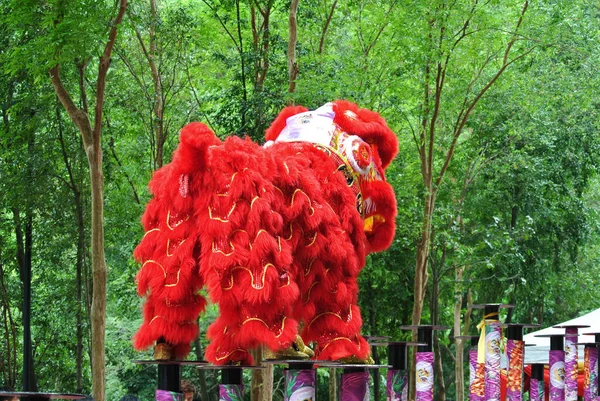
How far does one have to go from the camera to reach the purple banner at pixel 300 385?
5.39 m

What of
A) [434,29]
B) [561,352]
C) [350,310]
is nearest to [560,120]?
[434,29]

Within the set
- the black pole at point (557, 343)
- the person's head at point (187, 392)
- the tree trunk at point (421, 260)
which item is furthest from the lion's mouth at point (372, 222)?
the tree trunk at point (421, 260)

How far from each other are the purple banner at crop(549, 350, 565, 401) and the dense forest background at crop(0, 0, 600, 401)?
115 inches

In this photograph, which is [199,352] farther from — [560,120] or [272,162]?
[272,162]

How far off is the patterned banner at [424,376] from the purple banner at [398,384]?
0.62 ft

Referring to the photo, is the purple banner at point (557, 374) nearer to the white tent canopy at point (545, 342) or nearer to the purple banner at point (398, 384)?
the white tent canopy at point (545, 342)

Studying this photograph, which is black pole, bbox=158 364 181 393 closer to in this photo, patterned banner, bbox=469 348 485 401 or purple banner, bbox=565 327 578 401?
patterned banner, bbox=469 348 485 401

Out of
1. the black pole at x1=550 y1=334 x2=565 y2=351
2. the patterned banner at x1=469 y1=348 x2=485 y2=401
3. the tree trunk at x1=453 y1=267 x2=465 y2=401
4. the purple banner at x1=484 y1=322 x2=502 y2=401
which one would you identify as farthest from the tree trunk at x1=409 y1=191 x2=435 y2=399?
the purple banner at x1=484 y1=322 x2=502 y2=401

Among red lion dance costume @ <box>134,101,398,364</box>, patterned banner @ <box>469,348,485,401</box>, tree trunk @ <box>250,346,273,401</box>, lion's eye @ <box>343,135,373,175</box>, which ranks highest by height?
lion's eye @ <box>343,135,373,175</box>

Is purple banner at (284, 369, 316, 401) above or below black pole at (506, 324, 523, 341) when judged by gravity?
below

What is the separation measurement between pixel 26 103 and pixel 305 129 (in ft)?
17.1

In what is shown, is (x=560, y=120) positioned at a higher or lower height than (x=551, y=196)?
higher

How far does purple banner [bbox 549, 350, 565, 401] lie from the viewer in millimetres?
7637

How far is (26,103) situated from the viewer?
10.6 m
